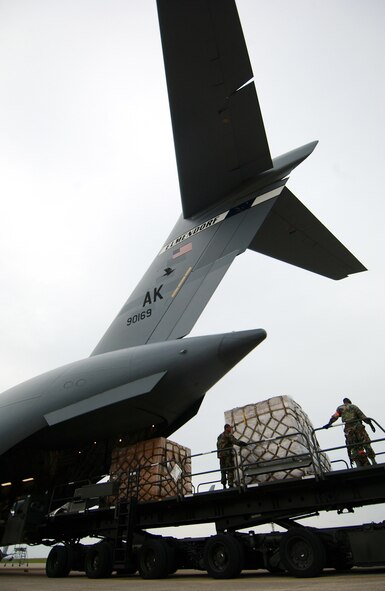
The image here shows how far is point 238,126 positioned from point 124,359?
4204mm

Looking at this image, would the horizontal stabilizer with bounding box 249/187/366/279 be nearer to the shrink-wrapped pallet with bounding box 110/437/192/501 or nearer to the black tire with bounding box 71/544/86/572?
the shrink-wrapped pallet with bounding box 110/437/192/501

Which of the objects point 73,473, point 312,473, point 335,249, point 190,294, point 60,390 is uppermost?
point 335,249

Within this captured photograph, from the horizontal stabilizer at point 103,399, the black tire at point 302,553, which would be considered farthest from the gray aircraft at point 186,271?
the black tire at point 302,553

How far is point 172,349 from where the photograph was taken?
7.12 meters

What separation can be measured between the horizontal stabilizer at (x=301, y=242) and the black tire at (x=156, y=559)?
571 centimetres

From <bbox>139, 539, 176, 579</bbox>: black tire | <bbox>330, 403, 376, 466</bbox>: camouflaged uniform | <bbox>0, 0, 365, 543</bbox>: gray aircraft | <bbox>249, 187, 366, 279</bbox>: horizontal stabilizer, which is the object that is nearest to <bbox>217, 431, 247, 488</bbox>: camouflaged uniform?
<bbox>0, 0, 365, 543</bbox>: gray aircraft

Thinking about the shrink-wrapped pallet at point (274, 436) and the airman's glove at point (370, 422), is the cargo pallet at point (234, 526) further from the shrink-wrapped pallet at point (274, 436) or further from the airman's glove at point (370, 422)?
the airman's glove at point (370, 422)

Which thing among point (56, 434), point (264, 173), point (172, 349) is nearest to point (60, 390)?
point (56, 434)

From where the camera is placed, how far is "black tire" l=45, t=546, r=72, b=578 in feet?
25.6

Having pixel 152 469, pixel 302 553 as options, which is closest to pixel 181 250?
pixel 152 469

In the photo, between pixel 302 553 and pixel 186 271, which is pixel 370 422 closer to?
pixel 302 553

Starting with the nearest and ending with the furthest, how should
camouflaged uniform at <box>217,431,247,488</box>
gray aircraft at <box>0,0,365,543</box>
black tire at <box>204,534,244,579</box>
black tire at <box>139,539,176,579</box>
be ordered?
black tire at <box>204,534,244,579</box>
gray aircraft at <box>0,0,365,543</box>
black tire at <box>139,539,176,579</box>
camouflaged uniform at <box>217,431,247,488</box>

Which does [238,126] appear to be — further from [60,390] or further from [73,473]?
[73,473]

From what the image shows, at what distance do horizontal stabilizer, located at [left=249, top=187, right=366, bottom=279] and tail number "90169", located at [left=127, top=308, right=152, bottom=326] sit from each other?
270 centimetres
